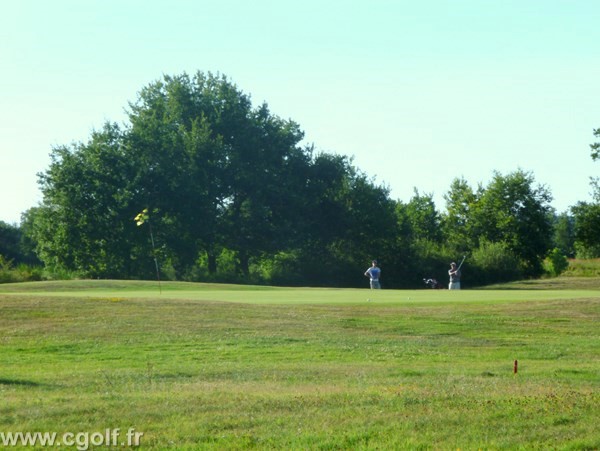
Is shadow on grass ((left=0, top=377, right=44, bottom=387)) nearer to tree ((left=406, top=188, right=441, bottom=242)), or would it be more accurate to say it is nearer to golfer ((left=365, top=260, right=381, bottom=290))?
golfer ((left=365, top=260, right=381, bottom=290))

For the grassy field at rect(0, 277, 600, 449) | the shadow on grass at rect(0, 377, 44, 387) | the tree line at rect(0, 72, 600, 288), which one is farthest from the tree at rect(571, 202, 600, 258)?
the shadow on grass at rect(0, 377, 44, 387)

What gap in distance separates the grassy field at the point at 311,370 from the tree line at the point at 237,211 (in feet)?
122

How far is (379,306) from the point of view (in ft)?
96.4

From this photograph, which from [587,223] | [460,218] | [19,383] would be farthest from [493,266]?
[19,383]

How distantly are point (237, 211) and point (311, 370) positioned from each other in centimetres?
5765

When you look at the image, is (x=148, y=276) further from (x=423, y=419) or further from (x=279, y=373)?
(x=423, y=419)

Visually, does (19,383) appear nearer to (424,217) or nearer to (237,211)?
(237,211)

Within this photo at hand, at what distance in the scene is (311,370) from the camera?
16.9m

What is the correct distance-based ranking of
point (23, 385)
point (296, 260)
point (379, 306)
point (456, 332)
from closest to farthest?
point (23, 385) → point (456, 332) → point (379, 306) → point (296, 260)

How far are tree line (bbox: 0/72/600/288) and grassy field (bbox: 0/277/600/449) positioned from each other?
122 feet

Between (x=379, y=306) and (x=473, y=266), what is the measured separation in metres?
46.2

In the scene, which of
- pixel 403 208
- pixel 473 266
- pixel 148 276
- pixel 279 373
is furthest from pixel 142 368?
pixel 403 208

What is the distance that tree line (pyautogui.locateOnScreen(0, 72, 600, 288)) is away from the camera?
70312 mm

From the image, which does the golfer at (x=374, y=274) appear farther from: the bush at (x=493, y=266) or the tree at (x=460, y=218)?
the tree at (x=460, y=218)
